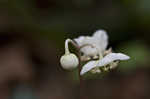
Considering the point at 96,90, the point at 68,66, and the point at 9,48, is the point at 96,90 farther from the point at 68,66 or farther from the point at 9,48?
the point at 68,66

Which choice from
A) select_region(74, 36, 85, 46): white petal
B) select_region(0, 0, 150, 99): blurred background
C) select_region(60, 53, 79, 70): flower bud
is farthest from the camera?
select_region(0, 0, 150, 99): blurred background

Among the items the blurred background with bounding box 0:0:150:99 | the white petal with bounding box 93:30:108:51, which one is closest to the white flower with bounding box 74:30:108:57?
the white petal with bounding box 93:30:108:51

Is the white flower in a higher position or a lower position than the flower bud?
higher

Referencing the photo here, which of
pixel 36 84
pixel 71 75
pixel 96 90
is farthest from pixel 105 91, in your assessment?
pixel 36 84

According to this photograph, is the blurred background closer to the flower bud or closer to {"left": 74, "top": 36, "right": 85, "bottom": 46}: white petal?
{"left": 74, "top": 36, "right": 85, "bottom": 46}: white petal

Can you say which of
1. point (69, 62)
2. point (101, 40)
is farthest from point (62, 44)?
point (69, 62)

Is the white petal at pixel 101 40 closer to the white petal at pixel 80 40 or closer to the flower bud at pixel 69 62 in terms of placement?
the white petal at pixel 80 40
